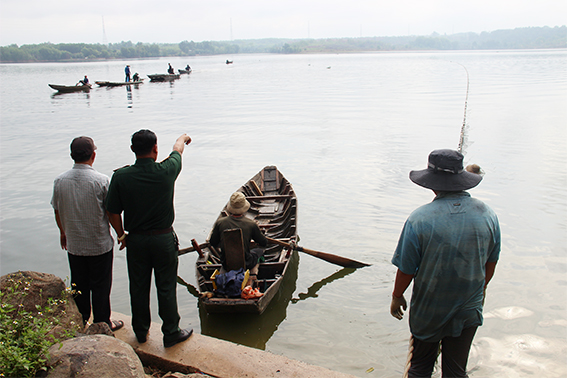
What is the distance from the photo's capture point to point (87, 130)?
915 inches

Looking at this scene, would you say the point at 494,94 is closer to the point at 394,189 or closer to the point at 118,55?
the point at 394,189

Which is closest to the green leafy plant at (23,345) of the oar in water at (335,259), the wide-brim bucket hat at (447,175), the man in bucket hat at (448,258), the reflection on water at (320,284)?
the man in bucket hat at (448,258)

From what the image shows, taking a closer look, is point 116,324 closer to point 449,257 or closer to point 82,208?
point 82,208

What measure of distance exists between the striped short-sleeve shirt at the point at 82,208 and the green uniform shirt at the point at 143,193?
276 mm

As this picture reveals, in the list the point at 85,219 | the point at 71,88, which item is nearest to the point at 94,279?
the point at 85,219

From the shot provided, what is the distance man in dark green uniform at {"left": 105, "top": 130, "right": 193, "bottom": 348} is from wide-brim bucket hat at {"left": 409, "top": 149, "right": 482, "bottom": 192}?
8.02 ft

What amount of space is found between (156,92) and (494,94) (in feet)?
99.1

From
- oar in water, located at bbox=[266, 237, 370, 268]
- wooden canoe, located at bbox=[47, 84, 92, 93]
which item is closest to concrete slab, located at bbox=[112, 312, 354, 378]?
oar in water, located at bbox=[266, 237, 370, 268]

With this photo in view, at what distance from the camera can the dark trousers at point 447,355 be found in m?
3.48

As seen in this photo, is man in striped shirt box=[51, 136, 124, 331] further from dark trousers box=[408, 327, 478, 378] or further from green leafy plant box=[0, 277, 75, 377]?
dark trousers box=[408, 327, 478, 378]

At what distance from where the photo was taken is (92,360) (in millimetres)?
3561

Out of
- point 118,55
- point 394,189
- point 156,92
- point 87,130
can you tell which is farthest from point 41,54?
point 394,189

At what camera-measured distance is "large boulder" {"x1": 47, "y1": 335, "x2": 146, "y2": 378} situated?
11.4ft

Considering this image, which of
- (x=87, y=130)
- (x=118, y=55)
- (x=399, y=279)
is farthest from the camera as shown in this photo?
(x=118, y=55)
